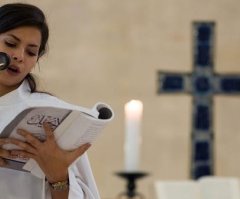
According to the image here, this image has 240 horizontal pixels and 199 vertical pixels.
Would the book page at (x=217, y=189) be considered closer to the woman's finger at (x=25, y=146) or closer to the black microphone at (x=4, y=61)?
the woman's finger at (x=25, y=146)

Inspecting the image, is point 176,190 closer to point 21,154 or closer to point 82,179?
point 82,179

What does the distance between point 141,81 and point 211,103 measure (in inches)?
21.6

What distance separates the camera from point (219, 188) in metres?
3.76

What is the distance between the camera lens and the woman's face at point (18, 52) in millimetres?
1752

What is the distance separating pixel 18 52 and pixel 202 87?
12.6ft

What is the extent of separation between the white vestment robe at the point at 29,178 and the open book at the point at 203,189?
1.70 meters

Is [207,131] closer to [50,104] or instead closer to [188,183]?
[188,183]

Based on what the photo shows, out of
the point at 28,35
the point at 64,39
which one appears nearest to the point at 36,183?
the point at 28,35

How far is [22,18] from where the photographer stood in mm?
1824

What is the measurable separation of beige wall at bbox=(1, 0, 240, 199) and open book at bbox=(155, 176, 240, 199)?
143cm

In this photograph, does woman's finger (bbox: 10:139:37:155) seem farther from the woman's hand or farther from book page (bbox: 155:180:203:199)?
book page (bbox: 155:180:203:199)

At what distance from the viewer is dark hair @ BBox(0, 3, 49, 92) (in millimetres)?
1814

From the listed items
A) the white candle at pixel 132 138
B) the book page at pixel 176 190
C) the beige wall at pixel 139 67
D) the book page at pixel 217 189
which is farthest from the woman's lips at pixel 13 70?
the beige wall at pixel 139 67

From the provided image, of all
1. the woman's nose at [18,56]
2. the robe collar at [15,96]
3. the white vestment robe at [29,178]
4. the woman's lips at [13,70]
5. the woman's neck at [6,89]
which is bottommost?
the white vestment robe at [29,178]
